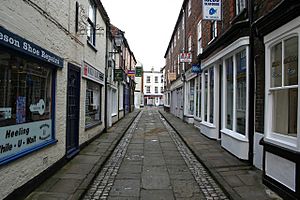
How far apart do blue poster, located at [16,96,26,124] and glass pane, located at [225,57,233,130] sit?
598 centimetres

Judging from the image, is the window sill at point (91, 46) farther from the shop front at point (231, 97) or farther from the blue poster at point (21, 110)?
the blue poster at point (21, 110)

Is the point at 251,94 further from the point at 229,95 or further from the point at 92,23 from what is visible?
the point at 92,23

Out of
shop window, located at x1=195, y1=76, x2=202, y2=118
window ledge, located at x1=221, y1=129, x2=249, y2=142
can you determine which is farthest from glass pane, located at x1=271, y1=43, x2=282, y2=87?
shop window, located at x1=195, y1=76, x2=202, y2=118

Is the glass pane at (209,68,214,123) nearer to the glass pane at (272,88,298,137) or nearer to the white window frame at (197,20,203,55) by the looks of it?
the white window frame at (197,20,203,55)

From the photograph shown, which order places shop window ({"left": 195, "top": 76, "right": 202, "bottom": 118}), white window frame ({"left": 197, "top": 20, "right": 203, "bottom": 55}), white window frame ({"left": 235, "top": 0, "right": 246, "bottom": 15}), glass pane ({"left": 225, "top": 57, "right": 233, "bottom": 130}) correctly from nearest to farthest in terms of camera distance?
white window frame ({"left": 235, "top": 0, "right": 246, "bottom": 15}), glass pane ({"left": 225, "top": 57, "right": 233, "bottom": 130}), white window frame ({"left": 197, "top": 20, "right": 203, "bottom": 55}), shop window ({"left": 195, "top": 76, "right": 202, "bottom": 118})

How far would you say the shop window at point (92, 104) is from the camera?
951cm

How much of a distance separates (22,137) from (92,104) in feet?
19.6

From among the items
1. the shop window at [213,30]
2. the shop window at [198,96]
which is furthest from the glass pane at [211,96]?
the shop window at [198,96]

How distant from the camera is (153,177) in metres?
5.99

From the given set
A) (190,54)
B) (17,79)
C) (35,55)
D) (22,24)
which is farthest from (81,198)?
(190,54)

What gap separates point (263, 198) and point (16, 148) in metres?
4.13

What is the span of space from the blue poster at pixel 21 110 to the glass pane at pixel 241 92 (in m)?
5.40

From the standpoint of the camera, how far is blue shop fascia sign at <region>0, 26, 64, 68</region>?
359 centimetres

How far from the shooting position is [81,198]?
14.8 ft
